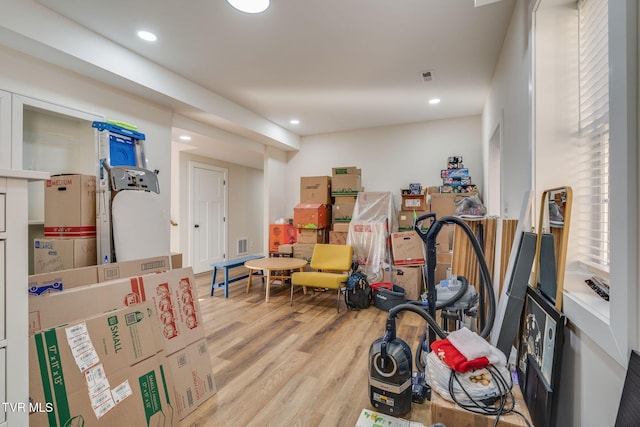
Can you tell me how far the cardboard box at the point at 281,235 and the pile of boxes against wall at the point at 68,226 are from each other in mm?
3176

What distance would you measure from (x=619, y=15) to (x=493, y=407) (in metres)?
1.34

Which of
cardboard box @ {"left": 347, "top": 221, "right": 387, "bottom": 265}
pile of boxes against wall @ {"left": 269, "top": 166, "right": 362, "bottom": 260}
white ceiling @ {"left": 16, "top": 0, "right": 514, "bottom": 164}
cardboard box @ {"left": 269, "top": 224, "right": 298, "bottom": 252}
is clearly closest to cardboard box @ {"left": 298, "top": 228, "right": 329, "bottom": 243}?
pile of boxes against wall @ {"left": 269, "top": 166, "right": 362, "bottom": 260}

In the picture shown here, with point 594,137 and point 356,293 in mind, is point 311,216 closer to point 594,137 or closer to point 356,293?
point 356,293

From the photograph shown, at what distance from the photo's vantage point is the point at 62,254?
195 centimetres

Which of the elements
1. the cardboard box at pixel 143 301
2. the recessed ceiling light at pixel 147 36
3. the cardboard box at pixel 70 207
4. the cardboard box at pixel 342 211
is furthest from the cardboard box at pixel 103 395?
the cardboard box at pixel 342 211

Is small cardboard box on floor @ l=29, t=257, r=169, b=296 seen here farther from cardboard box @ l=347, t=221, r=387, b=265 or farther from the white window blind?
cardboard box @ l=347, t=221, r=387, b=265

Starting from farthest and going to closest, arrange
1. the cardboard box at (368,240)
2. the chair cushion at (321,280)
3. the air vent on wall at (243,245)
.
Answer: the air vent on wall at (243,245) → the cardboard box at (368,240) → the chair cushion at (321,280)

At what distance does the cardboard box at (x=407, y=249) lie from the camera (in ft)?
12.9

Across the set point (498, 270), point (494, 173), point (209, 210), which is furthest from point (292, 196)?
point (498, 270)

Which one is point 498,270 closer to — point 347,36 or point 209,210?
point 347,36

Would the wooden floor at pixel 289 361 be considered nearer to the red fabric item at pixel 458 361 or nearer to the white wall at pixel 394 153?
the red fabric item at pixel 458 361

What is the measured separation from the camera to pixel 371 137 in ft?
16.6

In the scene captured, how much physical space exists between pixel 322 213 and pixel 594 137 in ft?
12.3

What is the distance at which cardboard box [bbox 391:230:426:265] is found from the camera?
12.9 ft
